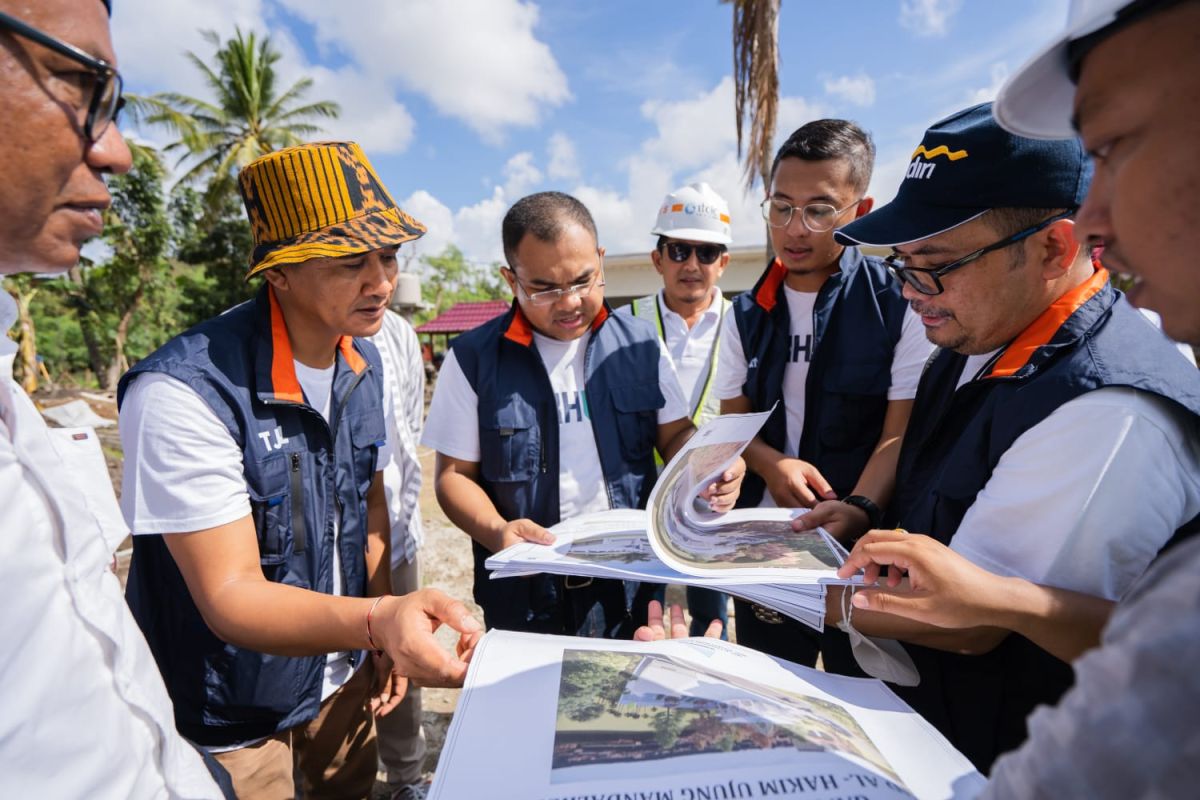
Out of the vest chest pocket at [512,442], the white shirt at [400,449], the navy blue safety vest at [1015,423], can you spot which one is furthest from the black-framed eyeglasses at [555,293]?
the navy blue safety vest at [1015,423]

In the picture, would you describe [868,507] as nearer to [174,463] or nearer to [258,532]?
[258,532]

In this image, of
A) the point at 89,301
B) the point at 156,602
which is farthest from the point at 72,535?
the point at 89,301

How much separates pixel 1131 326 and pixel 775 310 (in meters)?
1.36

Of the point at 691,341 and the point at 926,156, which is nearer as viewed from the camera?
the point at 926,156

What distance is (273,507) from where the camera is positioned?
1602 millimetres

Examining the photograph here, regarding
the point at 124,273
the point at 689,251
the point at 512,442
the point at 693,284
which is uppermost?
the point at 124,273

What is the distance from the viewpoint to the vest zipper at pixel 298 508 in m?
1.65

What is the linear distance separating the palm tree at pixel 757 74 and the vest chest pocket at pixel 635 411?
6.79 metres

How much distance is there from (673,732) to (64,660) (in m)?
0.84

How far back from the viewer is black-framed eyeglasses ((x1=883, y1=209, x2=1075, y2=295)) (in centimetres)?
136

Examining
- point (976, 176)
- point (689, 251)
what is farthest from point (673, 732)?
point (689, 251)

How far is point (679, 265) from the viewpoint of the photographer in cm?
384

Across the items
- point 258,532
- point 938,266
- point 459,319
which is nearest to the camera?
point 938,266

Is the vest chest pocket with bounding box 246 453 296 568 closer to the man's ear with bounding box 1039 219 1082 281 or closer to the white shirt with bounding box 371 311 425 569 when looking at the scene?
the white shirt with bounding box 371 311 425 569
